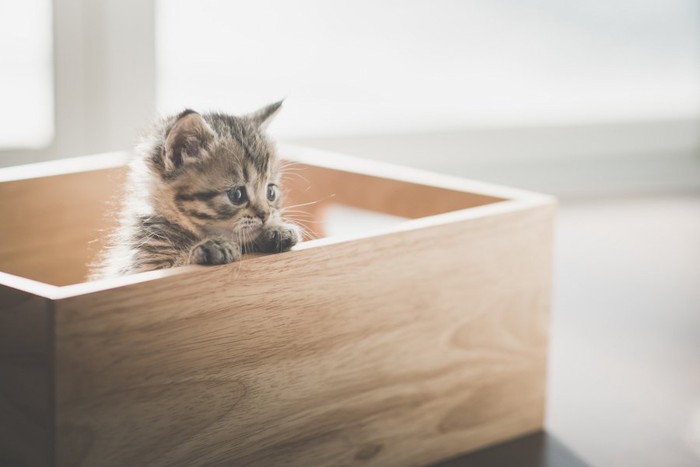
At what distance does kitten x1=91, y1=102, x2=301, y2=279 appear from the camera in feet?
4.25

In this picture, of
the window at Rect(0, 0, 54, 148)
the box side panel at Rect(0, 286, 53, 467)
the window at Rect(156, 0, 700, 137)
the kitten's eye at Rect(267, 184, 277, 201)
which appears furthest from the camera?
the window at Rect(156, 0, 700, 137)

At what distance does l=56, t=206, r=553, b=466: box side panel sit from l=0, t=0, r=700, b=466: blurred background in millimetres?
218

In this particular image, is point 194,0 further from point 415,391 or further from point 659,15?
point 659,15

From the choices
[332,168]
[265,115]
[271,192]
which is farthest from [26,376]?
[332,168]

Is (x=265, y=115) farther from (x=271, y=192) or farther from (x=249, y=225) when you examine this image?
(x=249, y=225)

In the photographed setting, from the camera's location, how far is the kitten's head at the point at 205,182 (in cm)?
132

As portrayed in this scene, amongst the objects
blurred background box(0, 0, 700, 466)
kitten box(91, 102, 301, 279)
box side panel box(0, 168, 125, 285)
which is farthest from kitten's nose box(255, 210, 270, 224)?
blurred background box(0, 0, 700, 466)

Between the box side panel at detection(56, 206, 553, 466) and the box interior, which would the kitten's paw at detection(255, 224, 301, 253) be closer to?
the box side panel at detection(56, 206, 553, 466)

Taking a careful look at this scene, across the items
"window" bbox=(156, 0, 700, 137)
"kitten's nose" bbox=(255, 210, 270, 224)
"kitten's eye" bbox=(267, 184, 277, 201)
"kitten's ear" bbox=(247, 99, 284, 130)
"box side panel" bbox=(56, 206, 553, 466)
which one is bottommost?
"box side panel" bbox=(56, 206, 553, 466)

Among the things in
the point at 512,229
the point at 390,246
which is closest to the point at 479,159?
the point at 512,229

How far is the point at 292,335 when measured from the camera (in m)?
1.23

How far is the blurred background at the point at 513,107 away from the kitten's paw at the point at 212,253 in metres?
0.68

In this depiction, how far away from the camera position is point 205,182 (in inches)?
52.3

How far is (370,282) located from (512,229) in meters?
0.29
